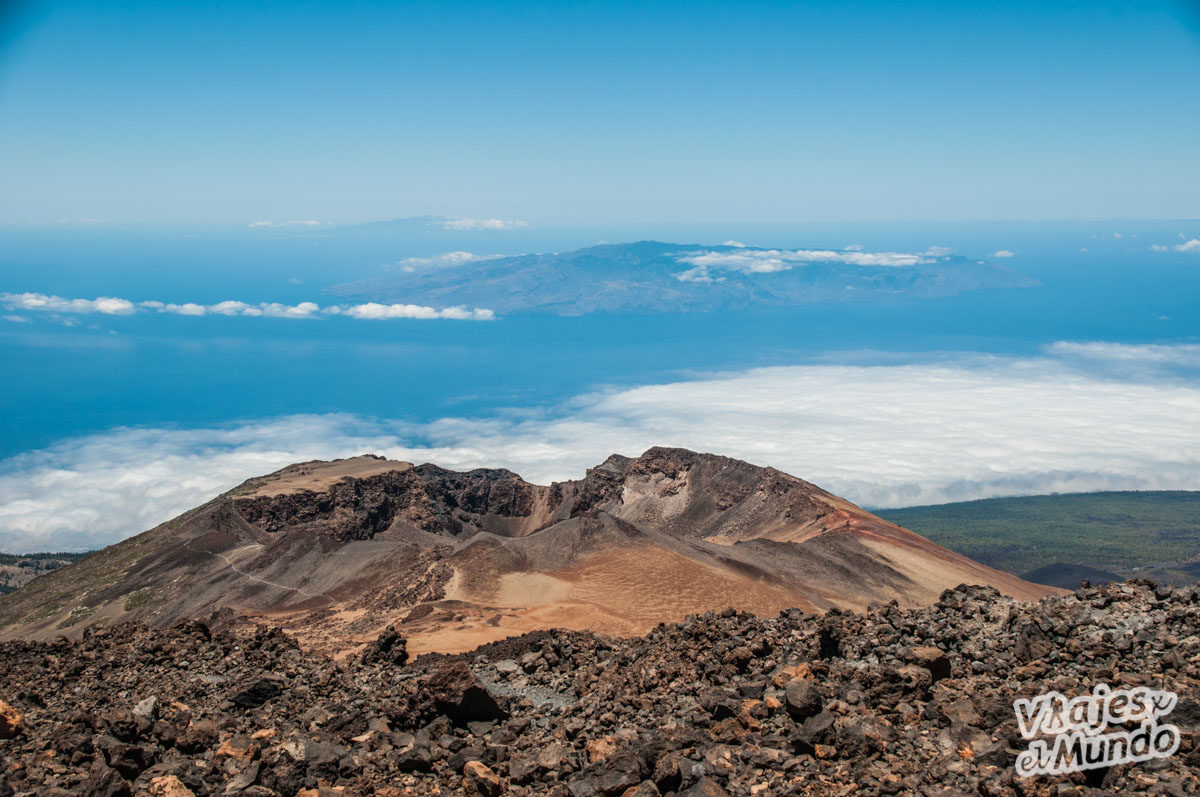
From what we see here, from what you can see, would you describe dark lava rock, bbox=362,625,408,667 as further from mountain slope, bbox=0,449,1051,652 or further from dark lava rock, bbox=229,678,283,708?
mountain slope, bbox=0,449,1051,652

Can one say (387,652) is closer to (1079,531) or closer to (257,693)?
(257,693)

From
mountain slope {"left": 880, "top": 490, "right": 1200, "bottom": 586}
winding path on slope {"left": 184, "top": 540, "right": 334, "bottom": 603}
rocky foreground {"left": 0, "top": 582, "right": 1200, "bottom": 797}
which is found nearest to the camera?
rocky foreground {"left": 0, "top": 582, "right": 1200, "bottom": 797}

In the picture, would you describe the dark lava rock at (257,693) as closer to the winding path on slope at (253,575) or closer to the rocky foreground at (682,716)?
the rocky foreground at (682,716)

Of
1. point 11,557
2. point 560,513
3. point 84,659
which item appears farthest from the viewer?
point 11,557

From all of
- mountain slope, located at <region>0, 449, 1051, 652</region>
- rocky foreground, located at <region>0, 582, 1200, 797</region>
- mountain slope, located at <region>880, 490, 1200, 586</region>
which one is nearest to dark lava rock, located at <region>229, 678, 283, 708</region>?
rocky foreground, located at <region>0, 582, 1200, 797</region>

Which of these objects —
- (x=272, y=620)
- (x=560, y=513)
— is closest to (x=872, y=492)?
(x=560, y=513)

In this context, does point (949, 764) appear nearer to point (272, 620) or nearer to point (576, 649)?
point (576, 649)

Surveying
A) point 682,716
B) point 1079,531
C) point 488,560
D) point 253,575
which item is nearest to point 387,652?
point 682,716
